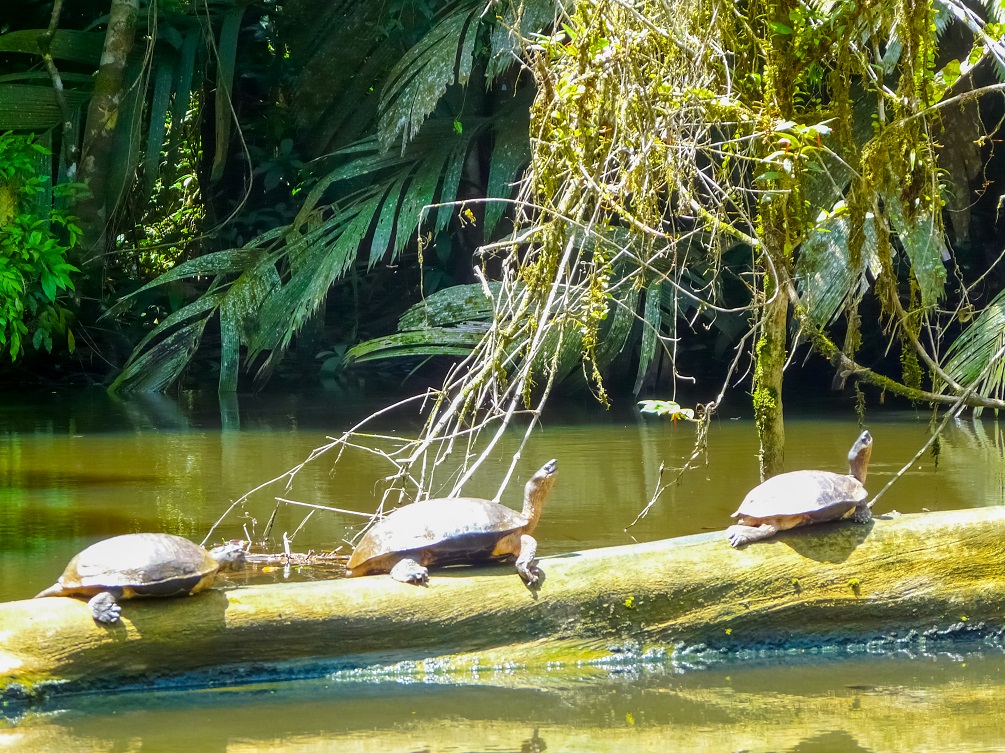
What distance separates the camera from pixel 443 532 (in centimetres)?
358

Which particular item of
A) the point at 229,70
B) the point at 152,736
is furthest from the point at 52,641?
→ the point at 229,70

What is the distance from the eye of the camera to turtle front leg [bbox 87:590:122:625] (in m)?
3.21

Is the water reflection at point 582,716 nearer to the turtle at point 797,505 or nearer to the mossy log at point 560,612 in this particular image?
the mossy log at point 560,612

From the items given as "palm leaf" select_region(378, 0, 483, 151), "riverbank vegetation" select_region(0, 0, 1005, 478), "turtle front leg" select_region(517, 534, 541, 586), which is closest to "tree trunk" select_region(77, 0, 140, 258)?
"riverbank vegetation" select_region(0, 0, 1005, 478)

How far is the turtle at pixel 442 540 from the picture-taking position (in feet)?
11.6

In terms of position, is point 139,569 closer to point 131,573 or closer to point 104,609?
point 131,573

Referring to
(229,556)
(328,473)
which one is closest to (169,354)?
(328,473)

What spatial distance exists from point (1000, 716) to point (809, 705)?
0.48 metres

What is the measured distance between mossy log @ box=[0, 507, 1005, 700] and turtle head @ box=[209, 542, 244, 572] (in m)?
0.19

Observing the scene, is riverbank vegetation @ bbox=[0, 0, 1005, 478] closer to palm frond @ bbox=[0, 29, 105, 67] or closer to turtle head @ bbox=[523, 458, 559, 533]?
palm frond @ bbox=[0, 29, 105, 67]

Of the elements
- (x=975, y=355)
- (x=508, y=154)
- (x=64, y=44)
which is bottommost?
(x=975, y=355)

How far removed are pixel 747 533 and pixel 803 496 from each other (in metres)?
0.22

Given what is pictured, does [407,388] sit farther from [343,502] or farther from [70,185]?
[343,502]

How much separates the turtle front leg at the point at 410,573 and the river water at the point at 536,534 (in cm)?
30
